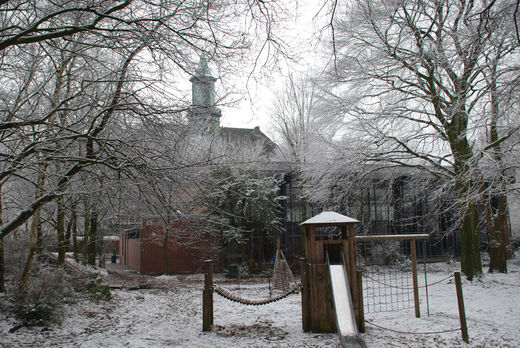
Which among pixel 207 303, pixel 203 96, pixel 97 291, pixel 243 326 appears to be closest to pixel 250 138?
pixel 97 291

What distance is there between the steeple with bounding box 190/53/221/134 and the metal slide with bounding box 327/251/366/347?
3.21 meters

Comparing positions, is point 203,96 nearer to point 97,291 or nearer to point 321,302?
point 321,302

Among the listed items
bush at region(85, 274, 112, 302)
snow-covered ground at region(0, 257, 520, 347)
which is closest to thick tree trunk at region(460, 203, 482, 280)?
snow-covered ground at region(0, 257, 520, 347)

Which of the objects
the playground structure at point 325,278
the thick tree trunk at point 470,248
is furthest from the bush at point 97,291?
the thick tree trunk at point 470,248

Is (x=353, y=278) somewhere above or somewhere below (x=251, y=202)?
below

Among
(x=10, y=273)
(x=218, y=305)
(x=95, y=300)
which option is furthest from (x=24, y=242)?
(x=218, y=305)

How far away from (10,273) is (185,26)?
885 cm

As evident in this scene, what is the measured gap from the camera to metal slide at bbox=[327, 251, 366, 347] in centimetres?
491

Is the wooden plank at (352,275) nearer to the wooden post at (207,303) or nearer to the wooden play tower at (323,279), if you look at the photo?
the wooden play tower at (323,279)

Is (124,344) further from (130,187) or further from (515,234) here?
(515,234)

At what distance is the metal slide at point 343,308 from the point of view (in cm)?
491

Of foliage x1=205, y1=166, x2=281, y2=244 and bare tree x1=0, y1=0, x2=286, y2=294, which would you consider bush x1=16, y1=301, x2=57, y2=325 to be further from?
foliage x1=205, y1=166, x2=281, y2=244

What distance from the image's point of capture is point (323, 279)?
23.2 feet

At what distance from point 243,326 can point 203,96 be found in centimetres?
440
